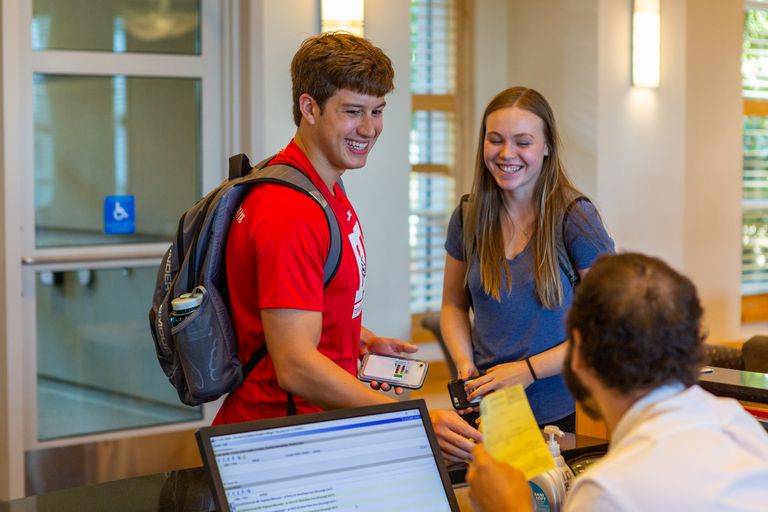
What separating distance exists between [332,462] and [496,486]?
267 millimetres

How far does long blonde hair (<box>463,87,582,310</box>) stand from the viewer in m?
2.46

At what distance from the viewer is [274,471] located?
4.62ft

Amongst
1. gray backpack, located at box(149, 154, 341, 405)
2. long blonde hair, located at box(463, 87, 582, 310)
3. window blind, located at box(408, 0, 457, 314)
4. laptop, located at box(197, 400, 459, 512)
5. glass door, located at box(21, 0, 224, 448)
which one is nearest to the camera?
laptop, located at box(197, 400, 459, 512)

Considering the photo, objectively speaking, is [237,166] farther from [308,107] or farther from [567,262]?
[567,262]

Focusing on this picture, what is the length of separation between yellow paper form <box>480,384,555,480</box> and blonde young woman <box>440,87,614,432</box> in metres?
1.03

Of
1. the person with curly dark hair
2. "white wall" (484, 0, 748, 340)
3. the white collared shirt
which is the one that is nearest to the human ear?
the person with curly dark hair

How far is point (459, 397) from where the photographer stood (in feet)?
7.19

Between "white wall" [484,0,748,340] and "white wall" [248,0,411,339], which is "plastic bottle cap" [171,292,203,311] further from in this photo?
"white wall" [484,0,748,340]

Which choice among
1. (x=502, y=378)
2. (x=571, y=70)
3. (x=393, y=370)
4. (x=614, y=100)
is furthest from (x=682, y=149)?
(x=393, y=370)

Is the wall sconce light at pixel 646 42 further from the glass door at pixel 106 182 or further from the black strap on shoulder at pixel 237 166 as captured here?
the black strap on shoulder at pixel 237 166

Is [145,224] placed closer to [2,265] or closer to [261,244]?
[2,265]

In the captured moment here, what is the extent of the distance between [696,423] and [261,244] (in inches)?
33.7

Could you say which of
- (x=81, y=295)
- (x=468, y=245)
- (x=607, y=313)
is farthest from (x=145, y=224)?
(x=607, y=313)

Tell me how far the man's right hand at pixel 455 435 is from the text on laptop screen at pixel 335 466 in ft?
0.68
